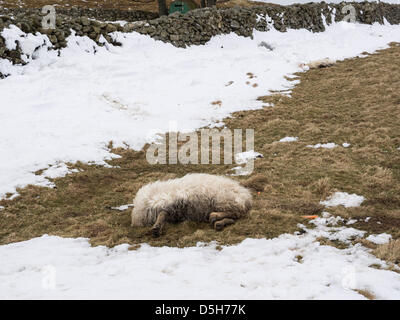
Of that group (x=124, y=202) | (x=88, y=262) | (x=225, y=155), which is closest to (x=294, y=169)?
(x=225, y=155)

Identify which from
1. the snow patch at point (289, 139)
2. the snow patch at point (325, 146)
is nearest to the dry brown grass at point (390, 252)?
the snow patch at point (325, 146)

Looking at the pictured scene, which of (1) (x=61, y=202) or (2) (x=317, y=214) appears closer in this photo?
(2) (x=317, y=214)

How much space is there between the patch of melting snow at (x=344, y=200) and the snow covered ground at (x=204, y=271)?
0.78 m

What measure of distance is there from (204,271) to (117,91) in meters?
10.7

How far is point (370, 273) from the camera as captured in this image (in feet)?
10.7

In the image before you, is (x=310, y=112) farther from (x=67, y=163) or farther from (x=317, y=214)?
→ (x=67, y=163)

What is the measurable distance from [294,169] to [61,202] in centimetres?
507

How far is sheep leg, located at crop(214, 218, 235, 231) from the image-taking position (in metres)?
4.70

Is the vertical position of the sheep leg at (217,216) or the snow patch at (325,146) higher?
the snow patch at (325,146)

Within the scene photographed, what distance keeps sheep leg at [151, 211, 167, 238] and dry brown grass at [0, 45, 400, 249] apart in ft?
0.43

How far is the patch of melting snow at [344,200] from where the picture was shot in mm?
5328

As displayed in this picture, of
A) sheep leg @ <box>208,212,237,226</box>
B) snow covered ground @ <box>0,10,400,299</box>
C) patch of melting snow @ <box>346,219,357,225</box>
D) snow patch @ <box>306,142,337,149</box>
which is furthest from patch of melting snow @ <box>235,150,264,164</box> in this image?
patch of melting snow @ <box>346,219,357,225</box>

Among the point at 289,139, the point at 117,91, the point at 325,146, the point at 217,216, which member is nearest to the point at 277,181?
the point at 217,216

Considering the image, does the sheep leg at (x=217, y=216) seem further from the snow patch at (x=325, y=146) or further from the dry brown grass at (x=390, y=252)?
the snow patch at (x=325, y=146)
